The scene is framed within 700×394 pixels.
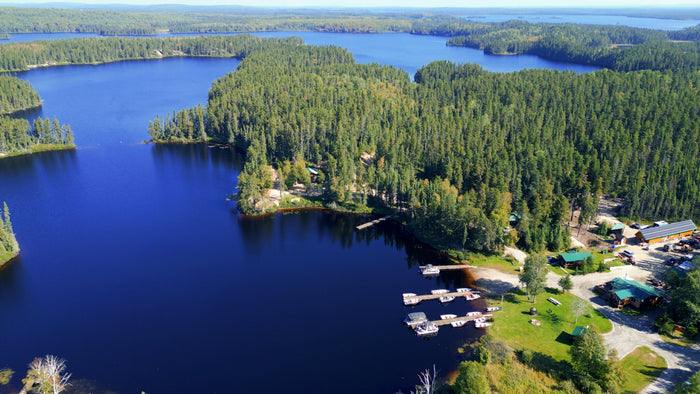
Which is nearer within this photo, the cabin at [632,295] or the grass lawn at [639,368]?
the grass lawn at [639,368]

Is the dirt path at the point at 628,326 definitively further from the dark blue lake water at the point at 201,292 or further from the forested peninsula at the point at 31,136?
the forested peninsula at the point at 31,136

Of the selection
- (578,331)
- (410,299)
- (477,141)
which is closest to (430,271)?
(410,299)

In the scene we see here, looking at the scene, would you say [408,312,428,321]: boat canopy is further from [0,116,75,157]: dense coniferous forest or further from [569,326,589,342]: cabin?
[0,116,75,157]: dense coniferous forest

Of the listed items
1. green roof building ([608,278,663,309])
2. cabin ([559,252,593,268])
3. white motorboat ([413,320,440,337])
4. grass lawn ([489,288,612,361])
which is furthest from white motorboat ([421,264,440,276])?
green roof building ([608,278,663,309])

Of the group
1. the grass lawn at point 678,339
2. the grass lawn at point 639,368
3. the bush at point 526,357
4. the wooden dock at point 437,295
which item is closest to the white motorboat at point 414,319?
the wooden dock at point 437,295

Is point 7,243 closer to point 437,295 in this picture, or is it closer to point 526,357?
point 437,295

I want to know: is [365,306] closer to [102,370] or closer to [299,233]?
[299,233]

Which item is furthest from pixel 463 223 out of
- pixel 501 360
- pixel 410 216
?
pixel 501 360

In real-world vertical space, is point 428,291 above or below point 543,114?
below
